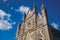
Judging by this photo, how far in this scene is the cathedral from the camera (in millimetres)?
20922

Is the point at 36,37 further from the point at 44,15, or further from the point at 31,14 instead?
the point at 31,14

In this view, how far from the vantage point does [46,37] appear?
20203 mm

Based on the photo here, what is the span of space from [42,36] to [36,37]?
1.52 meters

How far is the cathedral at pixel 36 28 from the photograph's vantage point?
2092 cm

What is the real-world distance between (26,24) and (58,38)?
7.35 meters

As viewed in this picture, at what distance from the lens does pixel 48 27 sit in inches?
824

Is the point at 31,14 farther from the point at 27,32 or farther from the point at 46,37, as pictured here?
the point at 46,37

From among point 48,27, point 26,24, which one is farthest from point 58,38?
point 26,24

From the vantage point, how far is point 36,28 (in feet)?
75.7

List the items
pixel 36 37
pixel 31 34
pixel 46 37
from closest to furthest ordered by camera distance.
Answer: pixel 46 37 → pixel 36 37 → pixel 31 34

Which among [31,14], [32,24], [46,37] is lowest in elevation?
[46,37]

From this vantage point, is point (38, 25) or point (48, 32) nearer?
point (48, 32)

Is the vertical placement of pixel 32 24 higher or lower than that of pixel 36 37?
higher

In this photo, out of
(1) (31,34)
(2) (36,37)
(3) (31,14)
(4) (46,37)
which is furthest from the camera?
(3) (31,14)
